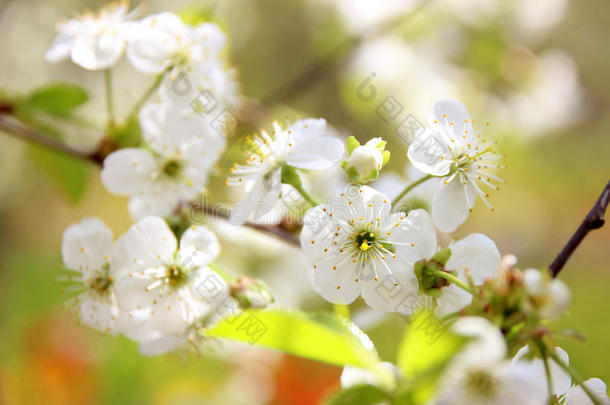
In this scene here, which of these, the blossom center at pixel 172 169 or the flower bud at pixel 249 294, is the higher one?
the flower bud at pixel 249 294

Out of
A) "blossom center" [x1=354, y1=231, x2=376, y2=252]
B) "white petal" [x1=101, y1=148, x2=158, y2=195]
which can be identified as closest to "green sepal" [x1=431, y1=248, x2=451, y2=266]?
"blossom center" [x1=354, y1=231, x2=376, y2=252]

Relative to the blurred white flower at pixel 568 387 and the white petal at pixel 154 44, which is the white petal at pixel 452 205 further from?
the white petal at pixel 154 44

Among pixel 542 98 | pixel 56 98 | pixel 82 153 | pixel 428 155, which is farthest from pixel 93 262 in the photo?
pixel 542 98

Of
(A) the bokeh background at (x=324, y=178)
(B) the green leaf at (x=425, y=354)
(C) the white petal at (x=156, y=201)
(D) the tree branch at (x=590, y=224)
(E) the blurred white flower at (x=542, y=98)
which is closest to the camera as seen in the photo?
(B) the green leaf at (x=425, y=354)

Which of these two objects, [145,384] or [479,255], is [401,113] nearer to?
[479,255]

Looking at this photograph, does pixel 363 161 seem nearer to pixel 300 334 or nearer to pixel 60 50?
pixel 300 334

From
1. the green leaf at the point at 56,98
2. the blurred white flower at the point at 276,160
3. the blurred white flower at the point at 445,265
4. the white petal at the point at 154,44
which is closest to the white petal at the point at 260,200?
the blurred white flower at the point at 276,160
